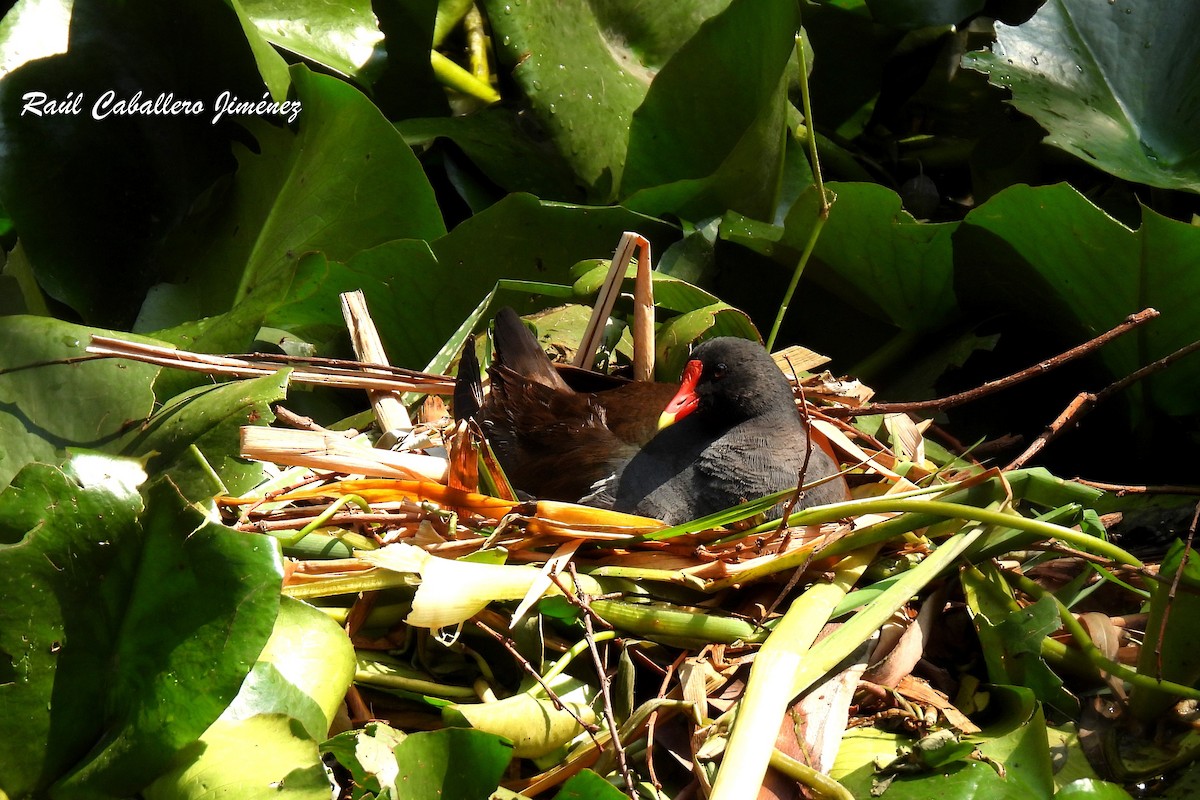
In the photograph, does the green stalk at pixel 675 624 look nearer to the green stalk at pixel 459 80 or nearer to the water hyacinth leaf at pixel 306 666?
the water hyacinth leaf at pixel 306 666

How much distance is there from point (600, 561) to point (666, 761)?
255mm

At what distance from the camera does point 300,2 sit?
5.74 feet

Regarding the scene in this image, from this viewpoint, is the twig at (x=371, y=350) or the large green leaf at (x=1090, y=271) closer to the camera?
the large green leaf at (x=1090, y=271)

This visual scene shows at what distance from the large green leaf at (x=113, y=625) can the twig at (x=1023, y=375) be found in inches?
36.0

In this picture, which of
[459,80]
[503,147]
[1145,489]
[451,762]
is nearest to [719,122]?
[503,147]

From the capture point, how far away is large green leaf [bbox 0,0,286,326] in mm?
1566

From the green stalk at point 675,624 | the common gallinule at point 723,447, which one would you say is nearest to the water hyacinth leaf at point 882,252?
the common gallinule at point 723,447

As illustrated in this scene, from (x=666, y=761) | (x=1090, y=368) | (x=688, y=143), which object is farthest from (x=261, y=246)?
(x=1090, y=368)

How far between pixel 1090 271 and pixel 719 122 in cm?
57

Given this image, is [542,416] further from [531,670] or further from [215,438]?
[531,670]

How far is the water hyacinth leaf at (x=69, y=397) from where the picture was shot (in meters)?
1.16

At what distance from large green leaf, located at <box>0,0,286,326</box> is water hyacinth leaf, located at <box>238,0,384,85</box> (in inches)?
5.3

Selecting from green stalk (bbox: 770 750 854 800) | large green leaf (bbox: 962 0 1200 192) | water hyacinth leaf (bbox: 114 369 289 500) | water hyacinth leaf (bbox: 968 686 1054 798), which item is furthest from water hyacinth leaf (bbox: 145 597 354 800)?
large green leaf (bbox: 962 0 1200 192)

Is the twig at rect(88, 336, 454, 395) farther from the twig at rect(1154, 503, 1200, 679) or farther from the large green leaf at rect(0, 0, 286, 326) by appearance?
the twig at rect(1154, 503, 1200, 679)
